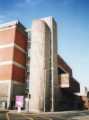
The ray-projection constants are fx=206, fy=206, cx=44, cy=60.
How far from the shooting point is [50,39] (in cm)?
5628

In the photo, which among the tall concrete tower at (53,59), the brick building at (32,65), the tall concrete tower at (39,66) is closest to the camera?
the tall concrete tower at (39,66)

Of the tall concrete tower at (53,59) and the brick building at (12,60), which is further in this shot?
the tall concrete tower at (53,59)

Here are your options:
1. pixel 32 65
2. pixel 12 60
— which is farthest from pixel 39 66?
pixel 12 60

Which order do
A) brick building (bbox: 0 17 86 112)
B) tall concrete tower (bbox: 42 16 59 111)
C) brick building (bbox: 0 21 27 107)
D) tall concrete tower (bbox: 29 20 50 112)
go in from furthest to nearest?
tall concrete tower (bbox: 42 16 59 111)
brick building (bbox: 0 21 27 107)
brick building (bbox: 0 17 86 112)
tall concrete tower (bbox: 29 20 50 112)

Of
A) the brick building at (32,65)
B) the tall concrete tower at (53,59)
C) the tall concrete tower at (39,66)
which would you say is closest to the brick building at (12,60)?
the brick building at (32,65)

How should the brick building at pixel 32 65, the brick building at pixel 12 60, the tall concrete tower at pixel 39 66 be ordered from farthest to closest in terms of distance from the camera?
the brick building at pixel 12 60 → the brick building at pixel 32 65 → the tall concrete tower at pixel 39 66

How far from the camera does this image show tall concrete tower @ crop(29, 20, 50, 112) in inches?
1852

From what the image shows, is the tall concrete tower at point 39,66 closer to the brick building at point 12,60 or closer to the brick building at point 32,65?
the brick building at point 32,65

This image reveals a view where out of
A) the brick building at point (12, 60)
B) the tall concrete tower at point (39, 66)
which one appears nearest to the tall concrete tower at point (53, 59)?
the tall concrete tower at point (39, 66)

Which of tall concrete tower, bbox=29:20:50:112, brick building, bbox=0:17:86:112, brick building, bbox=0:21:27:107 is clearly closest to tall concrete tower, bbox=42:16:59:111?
brick building, bbox=0:17:86:112

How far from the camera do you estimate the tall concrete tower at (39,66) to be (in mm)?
47031

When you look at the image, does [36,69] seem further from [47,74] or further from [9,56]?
[9,56]

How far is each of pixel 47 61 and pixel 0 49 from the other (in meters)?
12.4

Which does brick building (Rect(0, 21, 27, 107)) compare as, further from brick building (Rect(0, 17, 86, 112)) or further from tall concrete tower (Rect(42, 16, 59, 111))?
tall concrete tower (Rect(42, 16, 59, 111))
